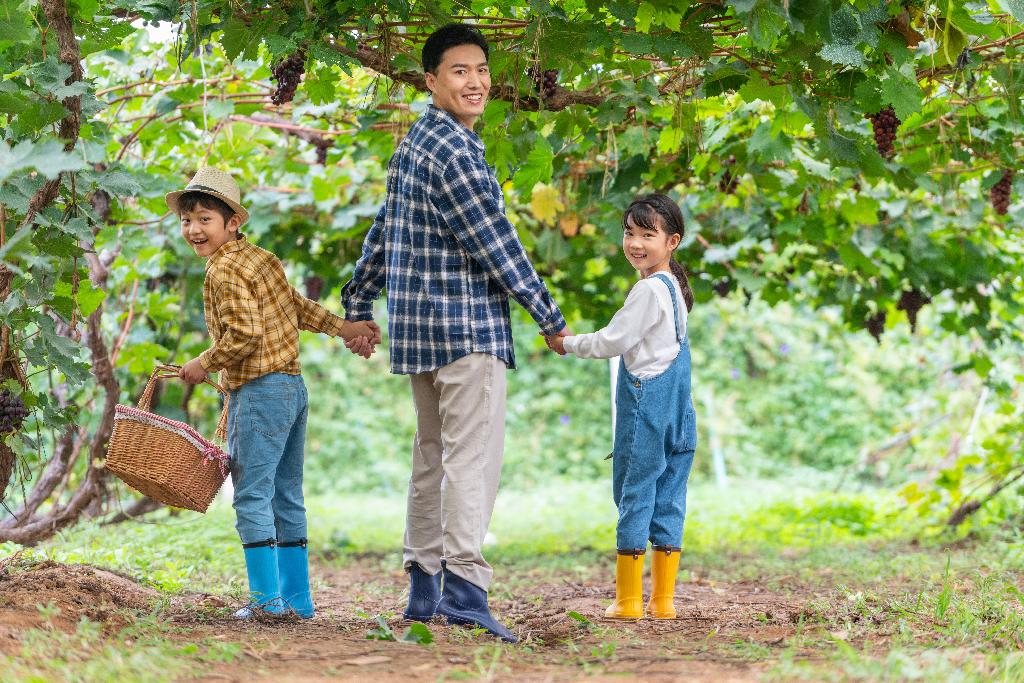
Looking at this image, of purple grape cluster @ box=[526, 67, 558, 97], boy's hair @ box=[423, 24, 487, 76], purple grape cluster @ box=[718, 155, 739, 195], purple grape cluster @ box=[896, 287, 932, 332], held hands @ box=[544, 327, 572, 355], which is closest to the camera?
boy's hair @ box=[423, 24, 487, 76]

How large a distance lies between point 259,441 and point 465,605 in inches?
33.5

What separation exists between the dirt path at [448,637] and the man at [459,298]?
12.1 inches

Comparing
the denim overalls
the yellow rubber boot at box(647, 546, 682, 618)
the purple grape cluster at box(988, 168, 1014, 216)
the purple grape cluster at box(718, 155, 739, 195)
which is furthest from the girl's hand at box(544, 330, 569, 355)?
the purple grape cluster at box(988, 168, 1014, 216)

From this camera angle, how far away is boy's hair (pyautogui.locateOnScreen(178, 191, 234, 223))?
12.3 feet

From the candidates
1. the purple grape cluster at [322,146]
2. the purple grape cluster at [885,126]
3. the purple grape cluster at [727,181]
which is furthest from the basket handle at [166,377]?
the purple grape cluster at [727,181]

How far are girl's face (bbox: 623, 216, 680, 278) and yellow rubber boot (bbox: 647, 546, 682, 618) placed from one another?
95cm

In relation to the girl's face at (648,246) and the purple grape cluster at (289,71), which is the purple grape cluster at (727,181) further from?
the purple grape cluster at (289,71)

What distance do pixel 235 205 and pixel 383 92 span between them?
Answer: 1417 mm

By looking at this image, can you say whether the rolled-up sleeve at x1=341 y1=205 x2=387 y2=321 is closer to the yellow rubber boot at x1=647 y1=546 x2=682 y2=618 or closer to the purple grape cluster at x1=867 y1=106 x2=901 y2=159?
the yellow rubber boot at x1=647 y1=546 x2=682 y2=618

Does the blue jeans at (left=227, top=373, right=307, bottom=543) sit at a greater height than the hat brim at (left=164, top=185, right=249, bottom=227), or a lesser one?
lesser

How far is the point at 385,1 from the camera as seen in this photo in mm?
3469

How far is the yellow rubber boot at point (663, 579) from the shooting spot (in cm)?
393

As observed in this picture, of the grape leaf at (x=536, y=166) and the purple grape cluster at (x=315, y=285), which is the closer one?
the grape leaf at (x=536, y=166)

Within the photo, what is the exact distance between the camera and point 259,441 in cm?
363
